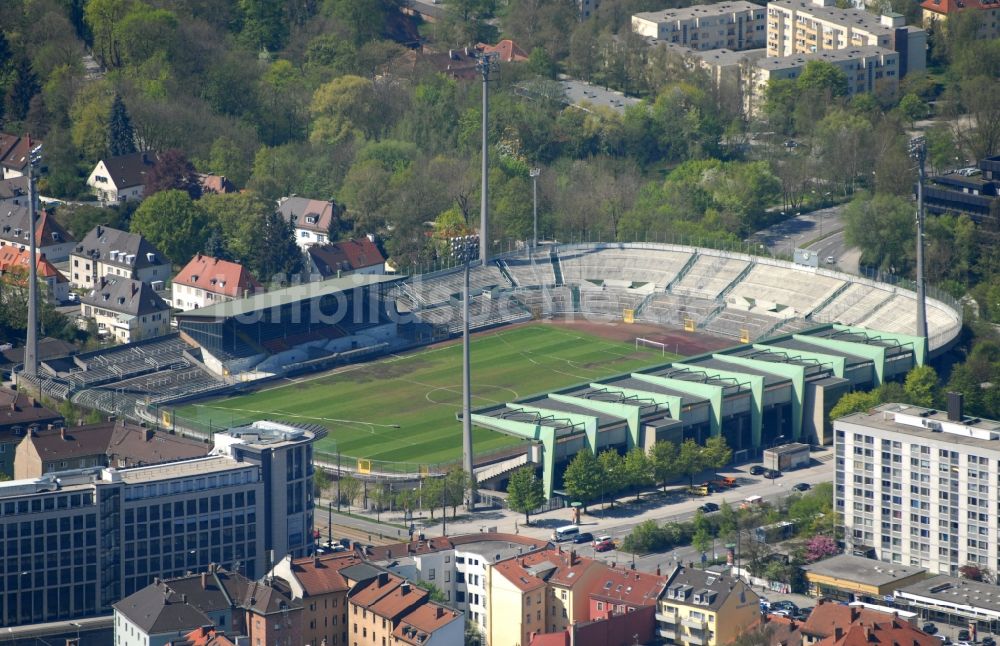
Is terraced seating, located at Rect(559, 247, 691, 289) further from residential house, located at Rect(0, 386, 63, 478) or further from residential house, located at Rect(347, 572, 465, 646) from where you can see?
residential house, located at Rect(347, 572, 465, 646)

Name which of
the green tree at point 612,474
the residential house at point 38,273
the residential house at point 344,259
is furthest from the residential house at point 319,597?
the residential house at point 344,259

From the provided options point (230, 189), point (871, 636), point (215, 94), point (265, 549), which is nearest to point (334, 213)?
point (230, 189)

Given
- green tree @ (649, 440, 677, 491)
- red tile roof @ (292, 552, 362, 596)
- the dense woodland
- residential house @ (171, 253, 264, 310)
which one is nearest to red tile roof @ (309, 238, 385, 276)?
the dense woodland

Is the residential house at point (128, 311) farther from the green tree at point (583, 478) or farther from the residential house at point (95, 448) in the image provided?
Answer: the green tree at point (583, 478)

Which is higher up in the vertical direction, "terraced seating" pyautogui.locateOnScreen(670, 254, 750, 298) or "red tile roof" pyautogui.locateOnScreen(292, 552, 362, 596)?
"terraced seating" pyautogui.locateOnScreen(670, 254, 750, 298)

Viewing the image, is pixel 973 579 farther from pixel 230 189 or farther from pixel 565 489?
pixel 230 189
